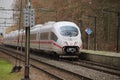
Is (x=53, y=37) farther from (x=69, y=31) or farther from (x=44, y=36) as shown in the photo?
(x=44, y=36)

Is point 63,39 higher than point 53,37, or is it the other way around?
point 53,37

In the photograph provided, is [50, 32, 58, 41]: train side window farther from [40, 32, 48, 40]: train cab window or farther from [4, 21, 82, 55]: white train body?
[40, 32, 48, 40]: train cab window

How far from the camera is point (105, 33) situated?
2088 inches

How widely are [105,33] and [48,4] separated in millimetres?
26349

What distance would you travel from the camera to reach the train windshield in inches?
1277

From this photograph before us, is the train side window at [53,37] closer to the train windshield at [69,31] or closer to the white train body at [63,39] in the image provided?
the white train body at [63,39]

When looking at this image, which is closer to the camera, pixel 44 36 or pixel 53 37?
pixel 53 37

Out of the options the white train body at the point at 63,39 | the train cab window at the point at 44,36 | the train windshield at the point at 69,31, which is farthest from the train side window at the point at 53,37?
the train cab window at the point at 44,36

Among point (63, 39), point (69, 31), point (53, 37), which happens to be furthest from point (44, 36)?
point (63, 39)

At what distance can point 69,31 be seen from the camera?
32.7 metres

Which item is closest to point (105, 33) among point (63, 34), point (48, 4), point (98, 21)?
point (98, 21)

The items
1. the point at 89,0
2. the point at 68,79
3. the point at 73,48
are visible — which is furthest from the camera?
the point at 89,0

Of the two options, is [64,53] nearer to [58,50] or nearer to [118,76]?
[58,50]

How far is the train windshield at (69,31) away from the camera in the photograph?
3244 cm
